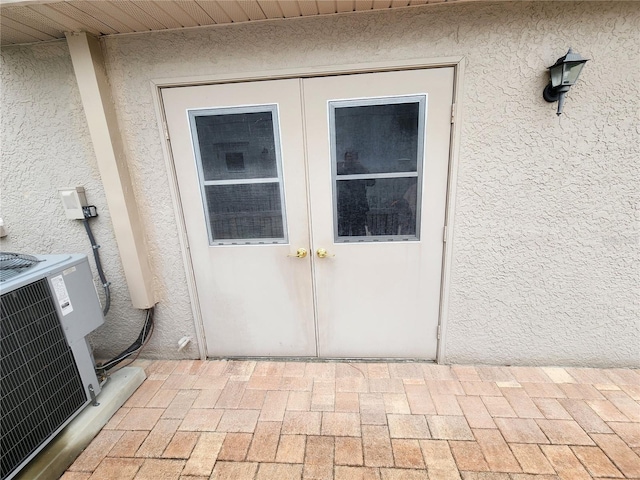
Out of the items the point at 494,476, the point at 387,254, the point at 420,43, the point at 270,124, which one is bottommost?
the point at 494,476

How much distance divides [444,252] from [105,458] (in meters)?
2.96

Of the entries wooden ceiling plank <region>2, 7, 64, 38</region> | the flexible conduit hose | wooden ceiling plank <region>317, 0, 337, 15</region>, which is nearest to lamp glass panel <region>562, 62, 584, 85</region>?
wooden ceiling plank <region>317, 0, 337, 15</region>

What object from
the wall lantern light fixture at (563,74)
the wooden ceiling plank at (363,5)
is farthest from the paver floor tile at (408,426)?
the wooden ceiling plank at (363,5)

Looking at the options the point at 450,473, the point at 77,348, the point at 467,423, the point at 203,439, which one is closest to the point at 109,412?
the point at 77,348

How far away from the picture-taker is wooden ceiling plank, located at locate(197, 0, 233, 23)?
182cm

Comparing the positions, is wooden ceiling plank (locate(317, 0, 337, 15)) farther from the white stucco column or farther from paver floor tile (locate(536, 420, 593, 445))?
paver floor tile (locate(536, 420, 593, 445))

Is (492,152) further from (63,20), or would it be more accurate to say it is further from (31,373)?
(31,373)

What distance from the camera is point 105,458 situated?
1969mm

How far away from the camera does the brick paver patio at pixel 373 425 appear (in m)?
1.82

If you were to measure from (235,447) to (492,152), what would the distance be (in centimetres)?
288

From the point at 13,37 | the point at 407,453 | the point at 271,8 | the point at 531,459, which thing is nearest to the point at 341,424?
the point at 407,453

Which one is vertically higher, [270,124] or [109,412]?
[270,124]

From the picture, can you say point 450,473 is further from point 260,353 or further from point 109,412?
point 109,412

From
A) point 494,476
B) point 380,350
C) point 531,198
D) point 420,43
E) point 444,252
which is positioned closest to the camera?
point 494,476
